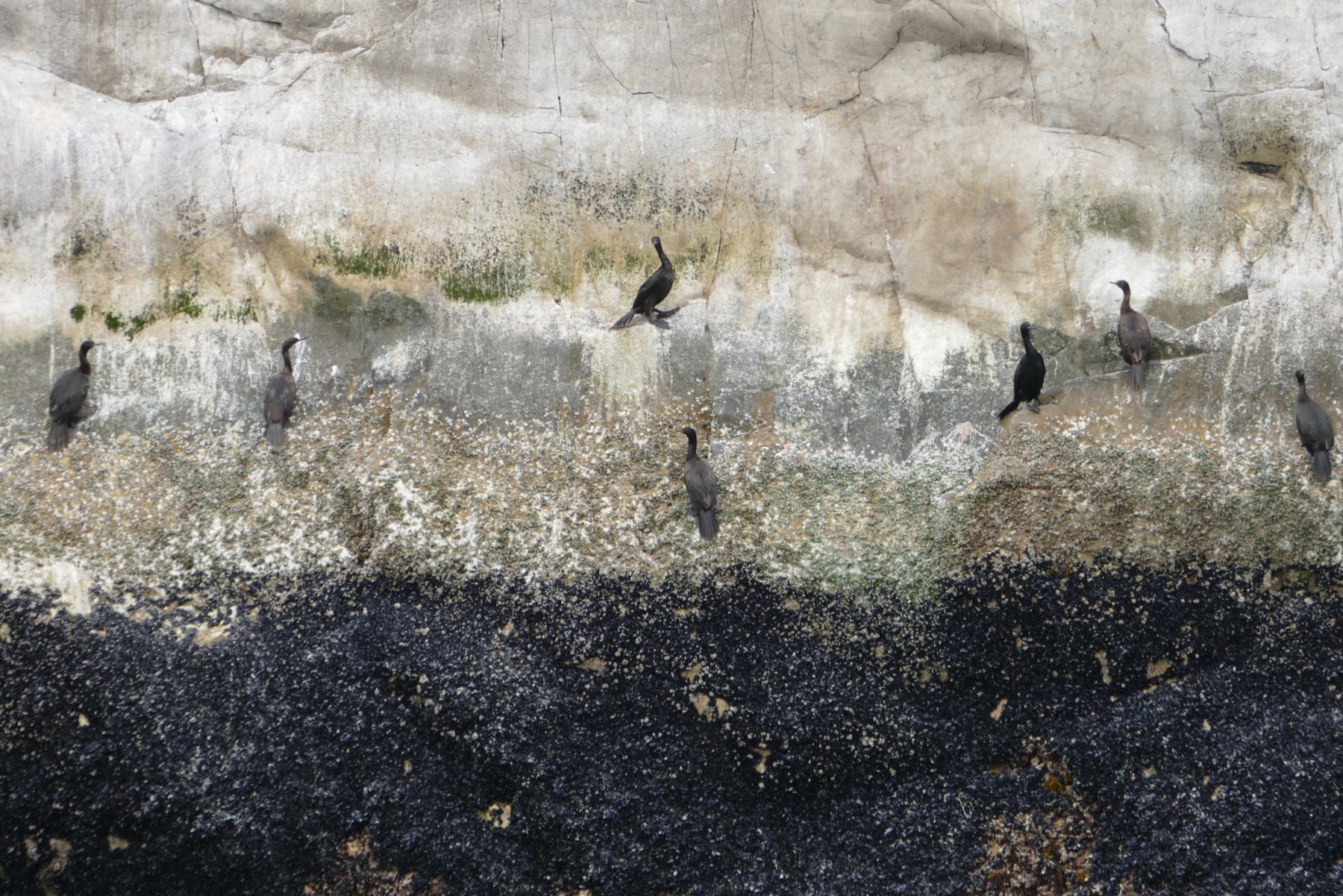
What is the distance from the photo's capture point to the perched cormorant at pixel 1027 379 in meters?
6.01

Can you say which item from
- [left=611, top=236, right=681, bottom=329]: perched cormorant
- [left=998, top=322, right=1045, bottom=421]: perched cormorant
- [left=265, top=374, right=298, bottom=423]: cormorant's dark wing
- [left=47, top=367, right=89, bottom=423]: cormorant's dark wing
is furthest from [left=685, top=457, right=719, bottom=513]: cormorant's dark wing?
[left=47, top=367, right=89, bottom=423]: cormorant's dark wing

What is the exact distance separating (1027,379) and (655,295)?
6.55 ft

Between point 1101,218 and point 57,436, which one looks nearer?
point 57,436

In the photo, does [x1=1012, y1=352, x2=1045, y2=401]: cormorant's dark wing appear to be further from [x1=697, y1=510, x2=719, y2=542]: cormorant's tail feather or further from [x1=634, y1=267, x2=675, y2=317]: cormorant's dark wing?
[x1=634, y1=267, x2=675, y2=317]: cormorant's dark wing

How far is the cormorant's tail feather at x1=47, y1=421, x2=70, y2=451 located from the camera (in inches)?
239

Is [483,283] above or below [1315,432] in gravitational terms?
above

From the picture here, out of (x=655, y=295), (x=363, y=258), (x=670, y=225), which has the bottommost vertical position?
(x=655, y=295)

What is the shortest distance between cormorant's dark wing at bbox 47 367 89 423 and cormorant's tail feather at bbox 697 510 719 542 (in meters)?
3.31

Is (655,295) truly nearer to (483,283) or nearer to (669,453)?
(669,453)

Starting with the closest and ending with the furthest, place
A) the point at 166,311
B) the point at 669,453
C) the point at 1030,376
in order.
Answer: the point at 1030,376 → the point at 669,453 → the point at 166,311

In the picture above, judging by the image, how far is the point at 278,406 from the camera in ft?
19.8

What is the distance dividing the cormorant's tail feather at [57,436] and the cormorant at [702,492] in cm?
326

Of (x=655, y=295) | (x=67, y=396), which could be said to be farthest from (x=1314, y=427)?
(x=67, y=396)

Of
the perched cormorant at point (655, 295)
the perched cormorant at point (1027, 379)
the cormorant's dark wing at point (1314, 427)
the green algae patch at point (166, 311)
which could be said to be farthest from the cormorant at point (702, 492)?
the cormorant's dark wing at point (1314, 427)
